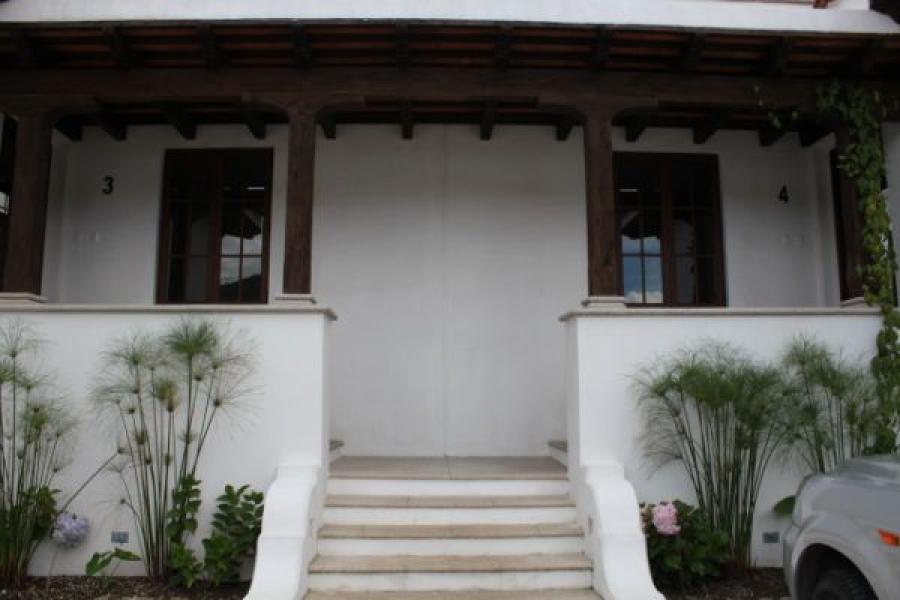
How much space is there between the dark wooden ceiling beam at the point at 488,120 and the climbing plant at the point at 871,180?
287cm

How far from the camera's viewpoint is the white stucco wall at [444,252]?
24.0 feet

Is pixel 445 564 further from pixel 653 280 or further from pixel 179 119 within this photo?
pixel 179 119

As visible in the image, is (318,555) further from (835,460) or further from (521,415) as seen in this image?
(835,460)

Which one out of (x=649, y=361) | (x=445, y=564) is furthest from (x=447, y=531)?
(x=649, y=361)

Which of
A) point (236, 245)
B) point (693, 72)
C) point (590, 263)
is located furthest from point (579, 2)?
point (236, 245)

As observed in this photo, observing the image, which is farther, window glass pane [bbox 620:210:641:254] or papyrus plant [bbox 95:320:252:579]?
window glass pane [bbox 620:210:641:254]

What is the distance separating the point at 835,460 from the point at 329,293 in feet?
16.2

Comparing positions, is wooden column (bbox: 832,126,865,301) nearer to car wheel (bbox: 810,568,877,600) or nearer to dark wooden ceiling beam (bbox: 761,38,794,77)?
dark wooden ceiling beam (bbox: 761,38,794,77)

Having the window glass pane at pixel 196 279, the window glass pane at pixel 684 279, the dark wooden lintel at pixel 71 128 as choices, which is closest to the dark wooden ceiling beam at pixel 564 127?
the window glass pane at pixel 684 279

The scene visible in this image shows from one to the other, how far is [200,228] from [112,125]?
1.36 metres

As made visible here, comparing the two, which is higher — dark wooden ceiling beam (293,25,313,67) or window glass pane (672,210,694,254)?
dark wooden ceiling beam (293,25,313,67)

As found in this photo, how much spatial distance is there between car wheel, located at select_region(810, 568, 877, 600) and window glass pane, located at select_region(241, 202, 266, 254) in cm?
609

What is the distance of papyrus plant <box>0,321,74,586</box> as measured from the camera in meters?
5.07

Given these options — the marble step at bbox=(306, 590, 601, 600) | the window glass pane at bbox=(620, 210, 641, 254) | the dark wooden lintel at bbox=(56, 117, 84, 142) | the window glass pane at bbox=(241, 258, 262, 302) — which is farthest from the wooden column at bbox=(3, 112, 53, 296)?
the window glass pane at bbox=(620, 210, 641, 254)
